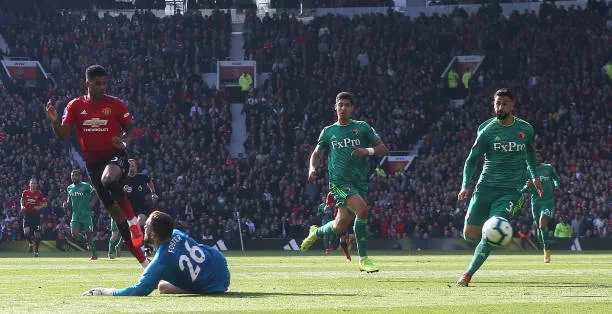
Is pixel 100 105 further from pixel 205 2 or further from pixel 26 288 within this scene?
pixel 205 2

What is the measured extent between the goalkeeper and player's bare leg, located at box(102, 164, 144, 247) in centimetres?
251

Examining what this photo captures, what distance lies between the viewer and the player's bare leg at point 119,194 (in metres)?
13.5

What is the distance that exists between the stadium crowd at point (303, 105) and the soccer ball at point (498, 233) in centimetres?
2460

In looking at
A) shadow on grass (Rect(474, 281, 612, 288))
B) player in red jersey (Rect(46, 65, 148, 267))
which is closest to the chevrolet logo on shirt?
player in red jersey (Rect(46, 65, 148, 267))

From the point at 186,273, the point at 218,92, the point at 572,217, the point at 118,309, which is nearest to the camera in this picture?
the point at 118,309

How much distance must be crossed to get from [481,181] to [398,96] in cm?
3076

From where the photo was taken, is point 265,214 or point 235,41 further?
point 235,41

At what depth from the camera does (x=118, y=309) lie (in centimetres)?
948

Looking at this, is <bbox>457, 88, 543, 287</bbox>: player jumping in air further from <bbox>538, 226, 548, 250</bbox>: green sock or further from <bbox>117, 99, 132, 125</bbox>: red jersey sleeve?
<bbox>538, 226, 548, 250</bbox>: green sock

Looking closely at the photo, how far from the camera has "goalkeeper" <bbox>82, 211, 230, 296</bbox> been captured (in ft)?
34.6

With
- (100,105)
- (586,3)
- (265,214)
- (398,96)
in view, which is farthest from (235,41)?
(100,105)

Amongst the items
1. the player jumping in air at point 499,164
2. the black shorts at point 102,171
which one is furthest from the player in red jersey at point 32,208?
the player jumping in air at point 499,164

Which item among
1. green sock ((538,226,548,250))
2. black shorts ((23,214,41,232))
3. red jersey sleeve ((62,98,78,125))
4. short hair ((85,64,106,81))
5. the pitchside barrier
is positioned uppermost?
short hair ((85,64,106,81))

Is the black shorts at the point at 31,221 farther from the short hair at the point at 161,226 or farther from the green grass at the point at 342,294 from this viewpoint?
the short hair at the point at 161,226
